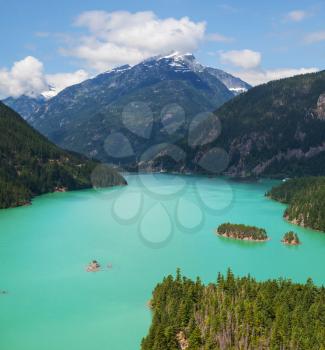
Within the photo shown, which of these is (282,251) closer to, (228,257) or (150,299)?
(228,257)

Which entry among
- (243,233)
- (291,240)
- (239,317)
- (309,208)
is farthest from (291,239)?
(239,317)

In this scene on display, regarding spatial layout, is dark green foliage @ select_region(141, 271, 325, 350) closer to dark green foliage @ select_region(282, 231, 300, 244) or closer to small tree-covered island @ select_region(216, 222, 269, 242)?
dark green foliage @ select_region(282, 231, 300, 244)

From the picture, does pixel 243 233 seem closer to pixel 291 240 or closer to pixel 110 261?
pixel 291 240

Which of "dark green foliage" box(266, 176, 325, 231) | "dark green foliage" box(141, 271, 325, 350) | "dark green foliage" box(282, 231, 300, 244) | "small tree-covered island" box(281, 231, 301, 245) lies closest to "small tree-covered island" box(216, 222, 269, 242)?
"small tree-covered island" box(281, 231, 301, 245)

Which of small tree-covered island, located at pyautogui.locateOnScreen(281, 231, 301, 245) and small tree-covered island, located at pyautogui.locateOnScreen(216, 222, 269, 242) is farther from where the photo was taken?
small tree-covered island, located at pyautogui.locateOnScreen(216, 222, 269, 242)

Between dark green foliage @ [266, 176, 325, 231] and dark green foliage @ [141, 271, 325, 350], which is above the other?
dark green foliage @ [266, 176, 325, 231]

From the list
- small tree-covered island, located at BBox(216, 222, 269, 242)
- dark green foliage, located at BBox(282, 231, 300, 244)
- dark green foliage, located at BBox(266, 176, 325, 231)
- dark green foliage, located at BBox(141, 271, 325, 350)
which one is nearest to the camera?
dark green foliage, located at BBox(141, 271, 325, 350)

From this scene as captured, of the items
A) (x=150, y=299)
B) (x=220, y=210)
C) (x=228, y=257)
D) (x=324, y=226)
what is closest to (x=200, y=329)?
(x=150, y=299)
